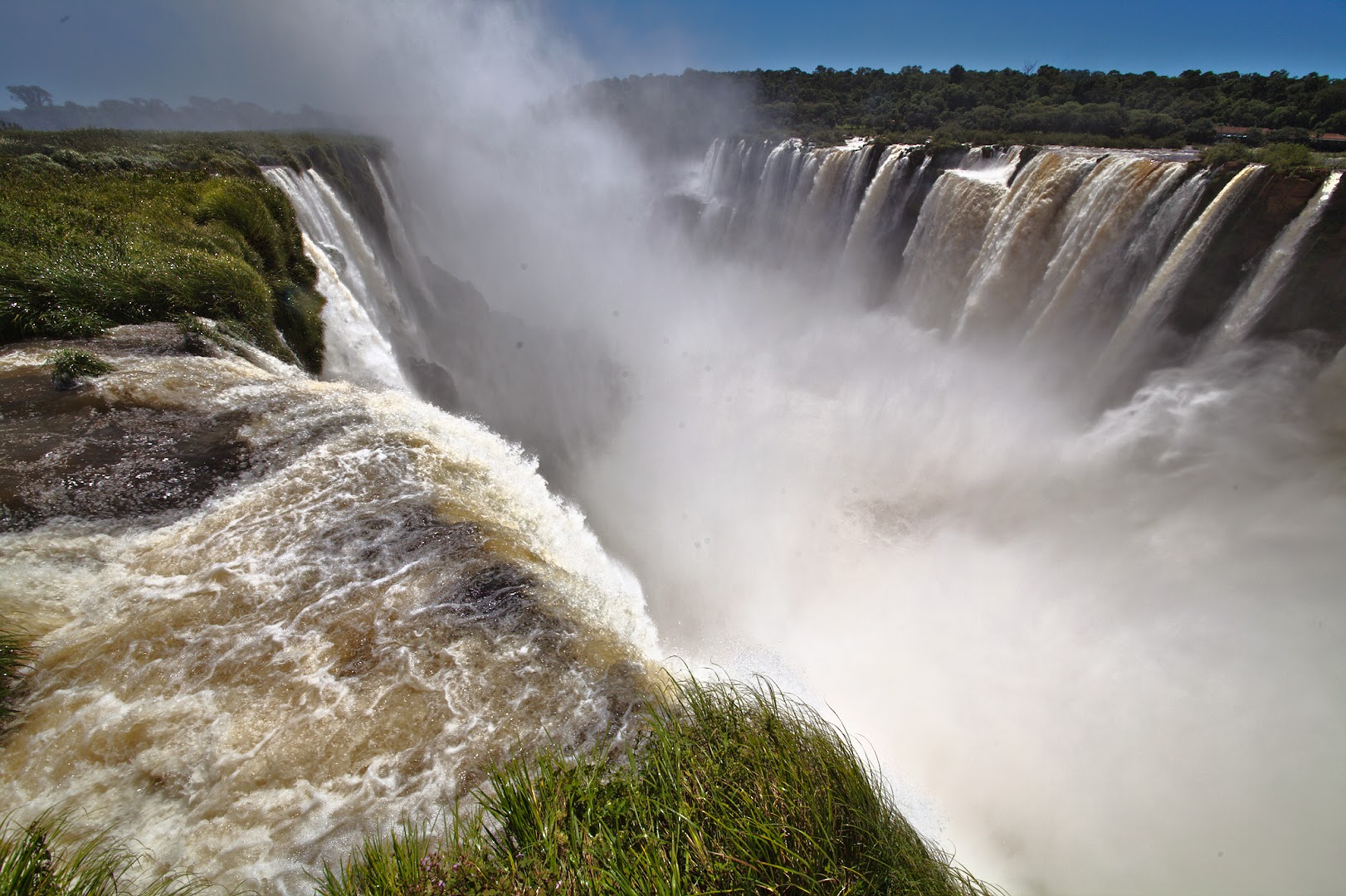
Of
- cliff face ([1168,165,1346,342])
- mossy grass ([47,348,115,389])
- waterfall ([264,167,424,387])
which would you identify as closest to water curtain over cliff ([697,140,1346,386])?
cliff face ([1168,165,1346,342])

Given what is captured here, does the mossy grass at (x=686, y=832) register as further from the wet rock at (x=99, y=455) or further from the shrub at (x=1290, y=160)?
the shrub at (x=1290, y=160)

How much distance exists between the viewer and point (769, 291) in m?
25.6

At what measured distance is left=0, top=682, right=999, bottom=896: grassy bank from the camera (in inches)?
77.7

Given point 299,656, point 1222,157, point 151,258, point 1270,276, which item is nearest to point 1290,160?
point 1222,157

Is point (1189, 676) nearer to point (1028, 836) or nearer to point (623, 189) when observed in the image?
point (1028, 836)

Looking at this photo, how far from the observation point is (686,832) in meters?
2.18

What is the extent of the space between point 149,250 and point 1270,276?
17.5m

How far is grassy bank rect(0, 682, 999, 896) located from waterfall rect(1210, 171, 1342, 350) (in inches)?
424

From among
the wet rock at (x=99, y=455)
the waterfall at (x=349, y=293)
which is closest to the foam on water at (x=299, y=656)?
the wet rock at (x=99, y=455)

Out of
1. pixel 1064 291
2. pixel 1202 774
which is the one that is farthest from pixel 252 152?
pixel 1202 774

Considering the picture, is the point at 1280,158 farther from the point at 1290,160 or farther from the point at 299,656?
the point at 299,656

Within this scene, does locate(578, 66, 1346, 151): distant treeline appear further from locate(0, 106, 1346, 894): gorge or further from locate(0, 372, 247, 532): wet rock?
locate(0, 372, 247, 532): wet rock

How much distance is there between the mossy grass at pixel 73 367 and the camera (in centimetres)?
575

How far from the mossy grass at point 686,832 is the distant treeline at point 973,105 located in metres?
23.2
